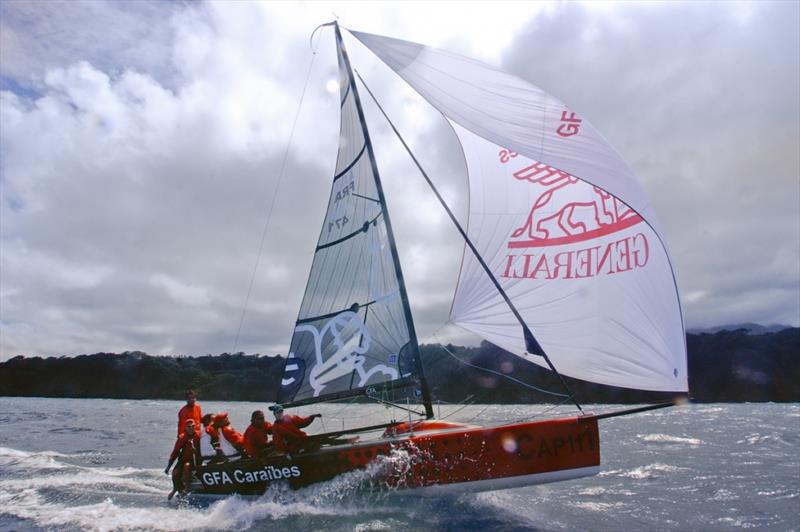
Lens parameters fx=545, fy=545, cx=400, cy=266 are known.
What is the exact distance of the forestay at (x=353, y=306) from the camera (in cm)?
1007

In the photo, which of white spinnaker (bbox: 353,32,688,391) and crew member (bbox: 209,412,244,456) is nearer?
→ white spinnaker (bbox: 353,32,688,391)

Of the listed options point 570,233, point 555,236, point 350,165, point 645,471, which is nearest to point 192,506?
point 350,165

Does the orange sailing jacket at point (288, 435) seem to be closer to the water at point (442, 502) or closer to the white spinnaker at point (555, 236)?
the water at point (442, 502)

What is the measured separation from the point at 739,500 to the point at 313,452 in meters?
8.19

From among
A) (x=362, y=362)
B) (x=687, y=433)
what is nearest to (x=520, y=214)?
(x=362, y=362)

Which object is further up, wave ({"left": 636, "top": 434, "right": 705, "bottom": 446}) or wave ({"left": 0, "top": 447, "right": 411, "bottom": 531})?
wave ({"left": 0, "top": 447, "right": 411, "bottom": 531})

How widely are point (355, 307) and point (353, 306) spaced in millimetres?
50

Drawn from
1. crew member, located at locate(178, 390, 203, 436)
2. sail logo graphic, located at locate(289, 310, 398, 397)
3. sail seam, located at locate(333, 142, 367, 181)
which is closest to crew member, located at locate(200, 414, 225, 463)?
crew member, located at locate(178, 390, 203, 436)

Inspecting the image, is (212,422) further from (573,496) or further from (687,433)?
(687,433)

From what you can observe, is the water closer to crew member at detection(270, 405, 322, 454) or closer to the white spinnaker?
crew member at detection(270, 405, 322, 454)

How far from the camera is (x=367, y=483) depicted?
8836 millimetres

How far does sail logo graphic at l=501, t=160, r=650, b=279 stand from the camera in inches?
334

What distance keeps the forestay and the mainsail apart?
2 cm

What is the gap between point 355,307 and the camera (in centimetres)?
1044
